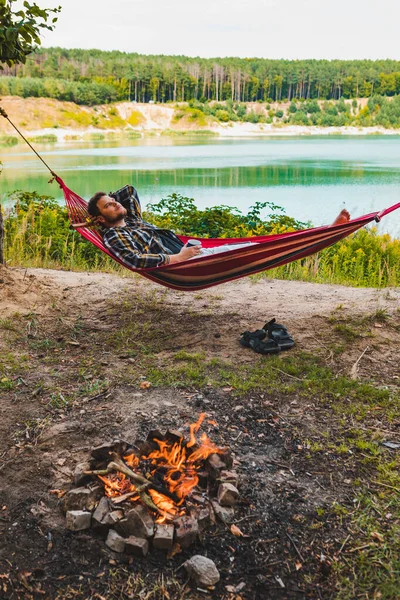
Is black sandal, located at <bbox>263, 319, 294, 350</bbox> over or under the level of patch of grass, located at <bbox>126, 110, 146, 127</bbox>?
under


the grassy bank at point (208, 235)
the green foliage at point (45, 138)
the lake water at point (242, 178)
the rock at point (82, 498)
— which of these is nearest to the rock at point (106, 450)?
the rock at point (82, 498)

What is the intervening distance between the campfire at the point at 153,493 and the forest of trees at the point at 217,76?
Result: 168ft

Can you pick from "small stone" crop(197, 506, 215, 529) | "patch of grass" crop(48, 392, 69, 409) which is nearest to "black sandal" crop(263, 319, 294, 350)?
"patch of grass" crop(48, 392, 69, 409)

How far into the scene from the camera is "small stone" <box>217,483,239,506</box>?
1589 mm

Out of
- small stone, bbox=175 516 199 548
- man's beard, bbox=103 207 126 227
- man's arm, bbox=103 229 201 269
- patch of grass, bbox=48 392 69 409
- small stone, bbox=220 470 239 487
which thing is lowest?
patch of grass, bbox=48 392 69 409

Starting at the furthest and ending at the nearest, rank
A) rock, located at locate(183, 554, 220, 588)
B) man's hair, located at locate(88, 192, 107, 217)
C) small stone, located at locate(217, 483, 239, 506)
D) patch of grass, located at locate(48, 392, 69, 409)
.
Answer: man's hair, located at locate(88, 192, 107, 217) < patch of grass, located at locate(48, 392, 69, 409) < small stone, located at locate(217, 483, 239, 506) < rock, located at locate(183, 554, 220, 588)

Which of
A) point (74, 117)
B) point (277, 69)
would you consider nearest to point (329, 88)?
point (277, 69)

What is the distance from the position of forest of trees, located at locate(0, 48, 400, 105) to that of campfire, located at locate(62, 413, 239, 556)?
5124 cm

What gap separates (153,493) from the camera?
5.11 ft

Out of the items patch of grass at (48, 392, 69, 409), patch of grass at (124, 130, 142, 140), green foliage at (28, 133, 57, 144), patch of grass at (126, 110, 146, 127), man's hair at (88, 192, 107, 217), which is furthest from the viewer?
patch of grass at (126, 110, 146, 127)

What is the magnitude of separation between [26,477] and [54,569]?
1.37 feet

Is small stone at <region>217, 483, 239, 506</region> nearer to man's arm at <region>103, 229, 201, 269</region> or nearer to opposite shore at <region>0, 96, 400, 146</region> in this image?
man's arm at <region>103, 229, 201, 269</region>

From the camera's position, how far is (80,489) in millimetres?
1587

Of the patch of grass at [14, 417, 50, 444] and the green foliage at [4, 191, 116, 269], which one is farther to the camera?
the green foliage at [4, 191, 116, 269]
